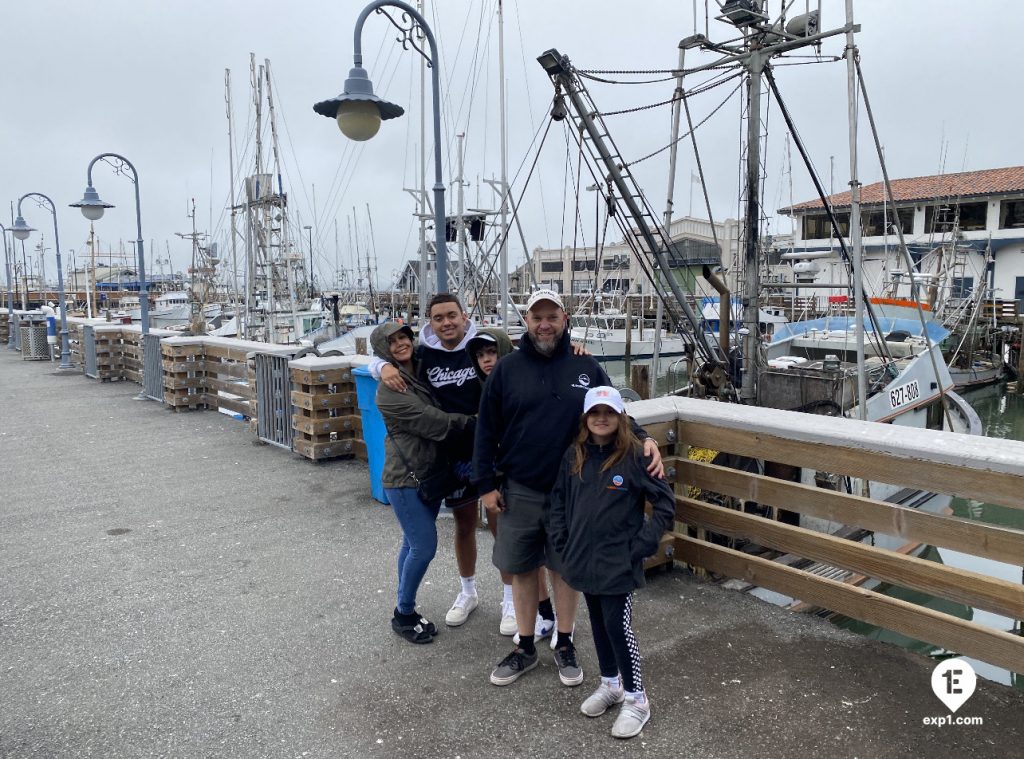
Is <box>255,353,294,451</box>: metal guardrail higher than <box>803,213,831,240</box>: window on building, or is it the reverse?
<box>803,213,831,240</box>: window on building

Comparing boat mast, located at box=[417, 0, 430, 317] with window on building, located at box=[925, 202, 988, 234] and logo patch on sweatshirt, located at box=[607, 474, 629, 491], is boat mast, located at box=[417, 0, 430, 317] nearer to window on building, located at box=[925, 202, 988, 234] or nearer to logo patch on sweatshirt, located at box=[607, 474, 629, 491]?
logo patch on sweatshirt, located at box=[607, 474, 629, 491]

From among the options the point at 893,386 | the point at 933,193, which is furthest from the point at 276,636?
the point at 933,193

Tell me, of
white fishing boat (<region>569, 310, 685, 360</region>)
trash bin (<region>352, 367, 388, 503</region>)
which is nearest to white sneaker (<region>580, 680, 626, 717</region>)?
trash bin (<region>352, 367, 388, 503</region>)

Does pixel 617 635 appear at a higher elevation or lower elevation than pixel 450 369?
lower

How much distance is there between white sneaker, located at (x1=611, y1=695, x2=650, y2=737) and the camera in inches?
122

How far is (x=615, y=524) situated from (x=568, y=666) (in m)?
0.92

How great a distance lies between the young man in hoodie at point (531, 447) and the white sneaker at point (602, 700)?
8.7 inches

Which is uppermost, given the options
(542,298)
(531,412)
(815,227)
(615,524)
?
(815,227)

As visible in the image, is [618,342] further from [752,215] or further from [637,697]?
[637,697]

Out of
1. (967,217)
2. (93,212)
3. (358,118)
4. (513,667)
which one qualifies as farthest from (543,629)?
(967,217)

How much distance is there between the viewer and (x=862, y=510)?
11.8 feet

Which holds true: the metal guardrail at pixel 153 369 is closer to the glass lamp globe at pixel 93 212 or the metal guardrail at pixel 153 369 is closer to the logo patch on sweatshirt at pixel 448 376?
the glass lamp globe at pixel 93 212

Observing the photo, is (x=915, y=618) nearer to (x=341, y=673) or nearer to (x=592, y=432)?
(x=592, y=432)

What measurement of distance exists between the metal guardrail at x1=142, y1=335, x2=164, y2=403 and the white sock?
1090cm
